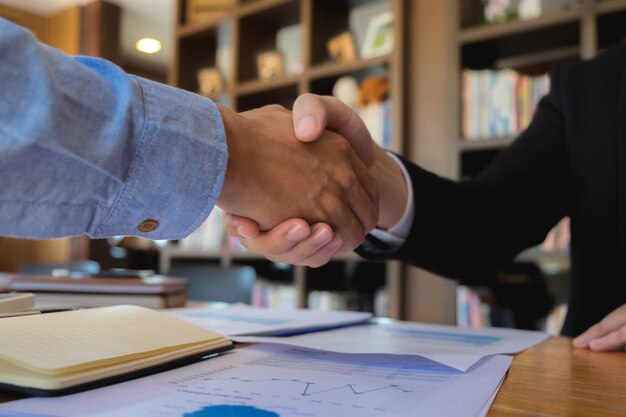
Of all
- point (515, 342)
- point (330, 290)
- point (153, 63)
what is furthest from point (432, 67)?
point (153, 63)

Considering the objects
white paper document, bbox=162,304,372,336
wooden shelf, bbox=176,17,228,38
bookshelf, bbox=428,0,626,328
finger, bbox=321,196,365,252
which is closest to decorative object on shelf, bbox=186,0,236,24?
wooden shelf, bbox=176,17,228,38

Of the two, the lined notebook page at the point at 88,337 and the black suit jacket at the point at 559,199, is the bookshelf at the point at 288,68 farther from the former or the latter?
the lined notebook page at the point at 88,337

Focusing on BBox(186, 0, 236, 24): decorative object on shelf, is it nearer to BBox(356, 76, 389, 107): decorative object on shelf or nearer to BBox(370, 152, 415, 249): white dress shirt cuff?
BBox(356, 76, 389, 107): decorative object on shelf

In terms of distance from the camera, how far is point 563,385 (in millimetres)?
475

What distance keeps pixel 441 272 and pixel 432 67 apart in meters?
1.24

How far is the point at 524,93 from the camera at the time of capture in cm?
188

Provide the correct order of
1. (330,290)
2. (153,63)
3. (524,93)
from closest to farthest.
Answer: (524,93), (330,290), (153,63)

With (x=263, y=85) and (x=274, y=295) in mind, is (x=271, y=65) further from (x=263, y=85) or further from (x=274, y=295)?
(x=274, y=295)

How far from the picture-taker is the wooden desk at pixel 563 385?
1.31 ft

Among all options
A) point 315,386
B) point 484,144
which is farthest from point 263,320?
point 484,144

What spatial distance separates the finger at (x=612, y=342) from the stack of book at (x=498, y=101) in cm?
132

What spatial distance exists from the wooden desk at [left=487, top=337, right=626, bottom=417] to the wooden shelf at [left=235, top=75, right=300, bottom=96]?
1.95m

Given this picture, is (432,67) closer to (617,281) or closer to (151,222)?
(617,281)

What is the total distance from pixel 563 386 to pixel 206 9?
9.23ft
